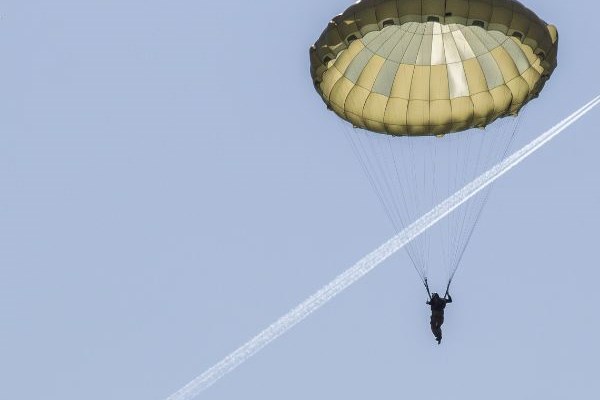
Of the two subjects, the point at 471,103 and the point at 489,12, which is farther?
the point at 471,103

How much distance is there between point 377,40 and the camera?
62.9 m

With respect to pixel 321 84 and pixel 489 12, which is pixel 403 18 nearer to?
pixel 489 12

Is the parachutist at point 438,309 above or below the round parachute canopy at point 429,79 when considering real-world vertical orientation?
below

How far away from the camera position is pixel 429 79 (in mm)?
63062

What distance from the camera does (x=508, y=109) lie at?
204 feet

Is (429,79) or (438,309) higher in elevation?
(429,79)

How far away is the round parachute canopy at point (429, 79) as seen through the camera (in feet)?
204

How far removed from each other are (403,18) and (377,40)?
22.3 feet

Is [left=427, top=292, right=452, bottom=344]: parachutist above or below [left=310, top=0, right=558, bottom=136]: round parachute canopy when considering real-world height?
below

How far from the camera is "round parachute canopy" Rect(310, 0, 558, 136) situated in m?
62.0

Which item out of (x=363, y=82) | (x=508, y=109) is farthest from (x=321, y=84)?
(x=508, y=109)

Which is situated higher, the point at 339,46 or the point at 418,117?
the point at 339,46

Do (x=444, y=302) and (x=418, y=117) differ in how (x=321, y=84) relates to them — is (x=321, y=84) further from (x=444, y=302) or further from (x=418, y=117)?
(x=444, y=302)

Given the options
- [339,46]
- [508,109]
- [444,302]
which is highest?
[339,46]
